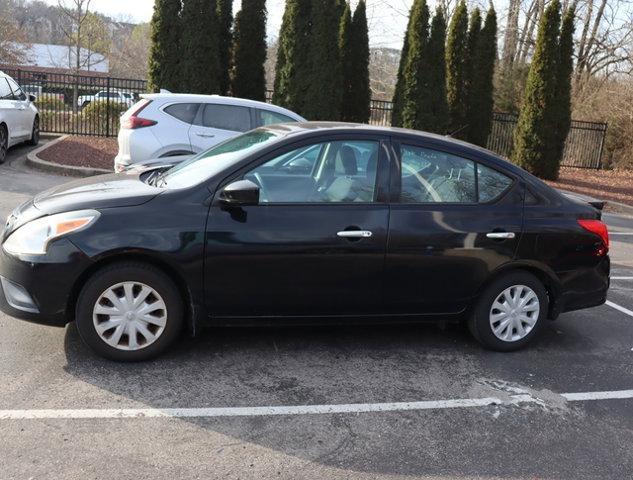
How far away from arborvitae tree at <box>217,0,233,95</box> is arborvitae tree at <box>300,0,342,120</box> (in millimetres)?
2760

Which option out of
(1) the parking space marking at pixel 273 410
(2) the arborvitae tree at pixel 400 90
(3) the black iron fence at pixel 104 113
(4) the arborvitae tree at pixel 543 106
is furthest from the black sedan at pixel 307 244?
(3) the black iron fence at pixel 104 113

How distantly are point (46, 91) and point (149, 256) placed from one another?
17735 mm

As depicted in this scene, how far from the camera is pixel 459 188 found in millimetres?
4797

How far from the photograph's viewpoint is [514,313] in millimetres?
4945

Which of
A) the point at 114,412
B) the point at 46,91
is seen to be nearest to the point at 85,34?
the point at 46,91

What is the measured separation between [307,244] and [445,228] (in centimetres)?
102

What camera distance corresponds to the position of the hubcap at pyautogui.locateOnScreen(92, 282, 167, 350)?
4199mm

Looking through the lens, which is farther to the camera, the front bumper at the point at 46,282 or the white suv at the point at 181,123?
the white suv at the point at 181,123

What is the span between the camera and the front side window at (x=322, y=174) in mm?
4469

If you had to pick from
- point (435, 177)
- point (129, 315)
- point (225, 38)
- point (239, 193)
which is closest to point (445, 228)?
point (435, 177)

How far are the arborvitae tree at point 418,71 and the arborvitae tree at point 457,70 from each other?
2.52 m

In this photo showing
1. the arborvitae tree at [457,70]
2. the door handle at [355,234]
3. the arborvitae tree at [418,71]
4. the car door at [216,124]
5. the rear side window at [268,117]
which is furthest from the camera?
the arborvitae tree at [457,70]

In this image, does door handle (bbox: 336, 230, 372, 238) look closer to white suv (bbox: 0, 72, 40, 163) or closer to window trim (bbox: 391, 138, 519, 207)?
window trim (bbox: 391, 138, 519, 207)

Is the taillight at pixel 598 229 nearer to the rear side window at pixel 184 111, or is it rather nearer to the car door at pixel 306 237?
the car door at pixel 306 237
